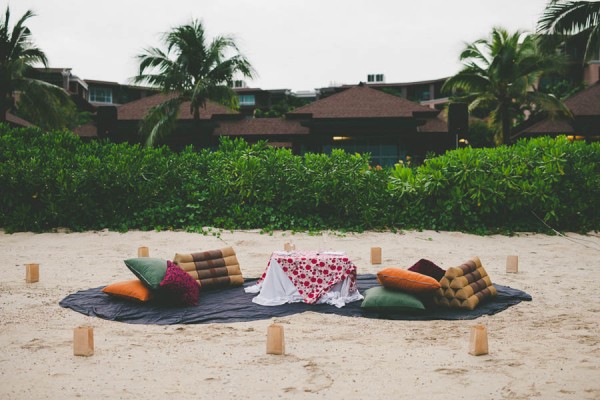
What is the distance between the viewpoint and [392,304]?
263 inches

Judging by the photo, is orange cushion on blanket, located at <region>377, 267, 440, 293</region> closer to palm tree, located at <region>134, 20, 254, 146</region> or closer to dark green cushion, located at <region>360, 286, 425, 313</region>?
dark green cushion, located at <region>360, 286, 425, 313</region>

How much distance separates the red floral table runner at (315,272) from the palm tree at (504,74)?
23.4m

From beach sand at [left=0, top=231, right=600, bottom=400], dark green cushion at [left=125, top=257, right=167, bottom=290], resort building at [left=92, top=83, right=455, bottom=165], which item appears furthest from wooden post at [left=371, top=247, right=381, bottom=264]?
resort building at [left=92, top=83, right=455, bottom=165]

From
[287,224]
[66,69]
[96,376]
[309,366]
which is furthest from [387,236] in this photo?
[66,69]

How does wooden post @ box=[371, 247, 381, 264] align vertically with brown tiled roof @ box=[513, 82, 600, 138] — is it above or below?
below

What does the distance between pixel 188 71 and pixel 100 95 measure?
41.8m

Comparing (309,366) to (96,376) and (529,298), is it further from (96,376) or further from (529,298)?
(529,298)

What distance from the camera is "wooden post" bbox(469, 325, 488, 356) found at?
5.08 m

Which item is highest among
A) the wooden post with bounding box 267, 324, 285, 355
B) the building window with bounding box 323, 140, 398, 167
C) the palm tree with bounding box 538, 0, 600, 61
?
the palm tree with bounding box 538, 0, 600, 61

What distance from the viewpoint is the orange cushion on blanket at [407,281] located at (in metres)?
6.76

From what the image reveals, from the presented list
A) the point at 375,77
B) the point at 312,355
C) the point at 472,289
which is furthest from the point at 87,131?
the point at 375,77

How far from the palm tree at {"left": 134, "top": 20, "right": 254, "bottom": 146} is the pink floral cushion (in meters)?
18.5

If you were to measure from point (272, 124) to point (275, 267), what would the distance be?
836 inches

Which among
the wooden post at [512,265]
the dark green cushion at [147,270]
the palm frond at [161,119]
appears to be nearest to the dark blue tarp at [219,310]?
the dark green cushion at [147,270]
